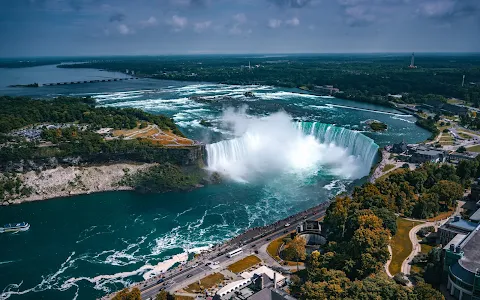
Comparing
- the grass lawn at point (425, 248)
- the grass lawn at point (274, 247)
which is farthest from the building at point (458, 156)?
the grass lawn at point (274, 247)

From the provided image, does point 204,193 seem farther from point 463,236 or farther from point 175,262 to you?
point 463,236

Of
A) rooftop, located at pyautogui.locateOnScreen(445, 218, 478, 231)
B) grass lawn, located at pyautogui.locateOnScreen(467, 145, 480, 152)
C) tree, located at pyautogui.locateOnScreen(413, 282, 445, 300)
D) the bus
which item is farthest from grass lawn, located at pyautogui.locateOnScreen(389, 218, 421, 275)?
grass lawn, located at pyautogui.locateOnScreen(467, 145, 480, 152)

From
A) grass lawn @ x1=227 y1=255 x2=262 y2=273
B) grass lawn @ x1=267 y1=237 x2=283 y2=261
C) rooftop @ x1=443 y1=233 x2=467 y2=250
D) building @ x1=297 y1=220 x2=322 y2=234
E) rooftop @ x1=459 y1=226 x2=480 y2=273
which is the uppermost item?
rooftop @ x1=459 y1=226 x2=480 y2=273

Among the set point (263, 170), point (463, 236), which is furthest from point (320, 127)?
point (463, 236)

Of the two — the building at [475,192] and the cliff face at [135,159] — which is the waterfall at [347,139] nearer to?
the building at [475,192]

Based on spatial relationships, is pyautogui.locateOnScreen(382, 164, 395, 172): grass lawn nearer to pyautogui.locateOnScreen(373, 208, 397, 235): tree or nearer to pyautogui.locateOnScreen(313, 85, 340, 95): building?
pyautogui.locateOnScreen(373, 208, 397, 235): tree

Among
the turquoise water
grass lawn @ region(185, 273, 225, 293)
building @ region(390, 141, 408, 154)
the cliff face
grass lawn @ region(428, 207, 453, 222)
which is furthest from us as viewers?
building @ region(390, 141, 408, 154)

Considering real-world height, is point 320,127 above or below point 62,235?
above
